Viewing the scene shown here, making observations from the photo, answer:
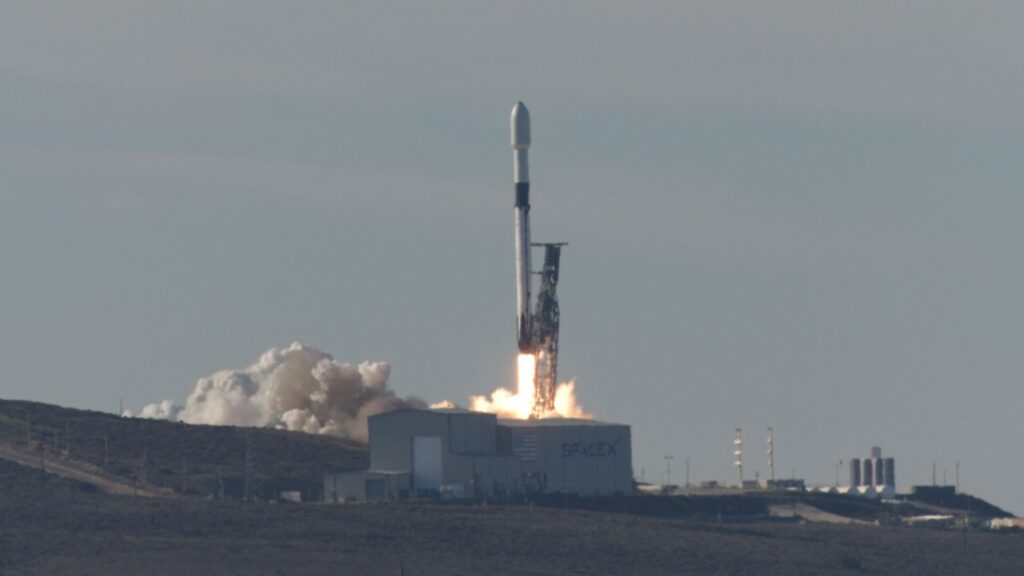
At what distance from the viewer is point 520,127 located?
19125 cm

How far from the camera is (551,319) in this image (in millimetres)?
191750

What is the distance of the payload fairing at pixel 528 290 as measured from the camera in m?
191

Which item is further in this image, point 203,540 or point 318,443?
point 318,443

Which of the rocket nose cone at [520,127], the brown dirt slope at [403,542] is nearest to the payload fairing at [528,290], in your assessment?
the rocket nose cone at [520,127]

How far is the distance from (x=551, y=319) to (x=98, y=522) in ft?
165

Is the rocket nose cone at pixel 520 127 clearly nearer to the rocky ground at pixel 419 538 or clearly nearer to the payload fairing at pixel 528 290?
the payload fairing at pixel 528 290

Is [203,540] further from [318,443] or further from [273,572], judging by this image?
[318,443]

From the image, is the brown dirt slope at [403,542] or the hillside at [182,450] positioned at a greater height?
the hillside at [182,450]

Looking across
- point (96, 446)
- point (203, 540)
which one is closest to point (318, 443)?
point (96, 446)

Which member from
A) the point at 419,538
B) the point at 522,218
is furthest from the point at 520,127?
the point at 419,538

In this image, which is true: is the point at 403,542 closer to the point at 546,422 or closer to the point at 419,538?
the point at 419,538

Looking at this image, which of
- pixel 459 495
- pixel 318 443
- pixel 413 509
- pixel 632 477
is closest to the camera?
pixel 413 509

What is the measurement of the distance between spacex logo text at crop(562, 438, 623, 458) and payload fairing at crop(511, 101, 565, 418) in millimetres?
13492

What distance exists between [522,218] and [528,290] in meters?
5.00
